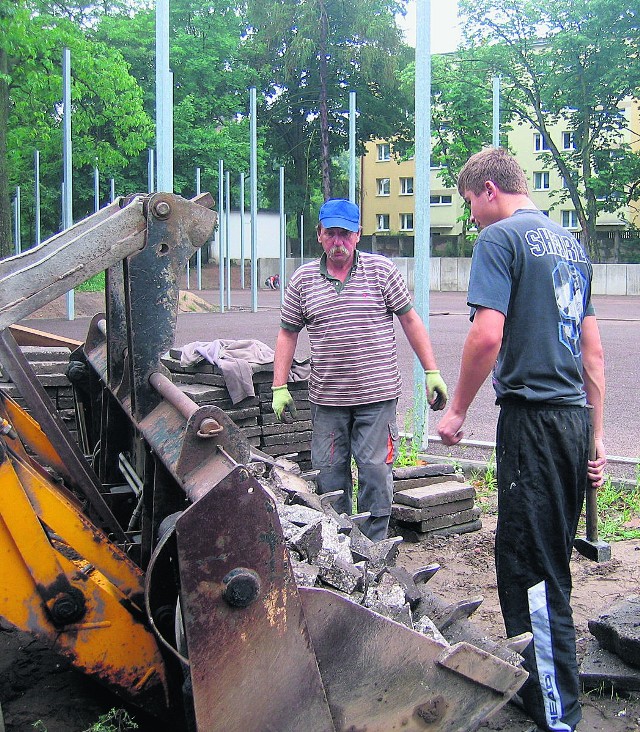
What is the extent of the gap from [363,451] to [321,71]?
141ft

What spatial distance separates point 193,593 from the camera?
2340 mm

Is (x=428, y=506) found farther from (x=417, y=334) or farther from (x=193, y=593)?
(x=193, y=593)

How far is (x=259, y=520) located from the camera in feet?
7.82

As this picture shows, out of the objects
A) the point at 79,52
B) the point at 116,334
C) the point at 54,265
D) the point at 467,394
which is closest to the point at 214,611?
the point at 54,265

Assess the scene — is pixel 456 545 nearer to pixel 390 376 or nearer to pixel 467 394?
pixel 390 376

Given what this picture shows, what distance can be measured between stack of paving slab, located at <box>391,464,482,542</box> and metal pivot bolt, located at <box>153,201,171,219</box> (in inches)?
121

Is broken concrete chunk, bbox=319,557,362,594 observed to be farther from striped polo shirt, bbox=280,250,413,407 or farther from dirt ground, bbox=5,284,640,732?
striped polo shirt, bbox=280,250,413,407

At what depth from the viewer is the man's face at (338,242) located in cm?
492

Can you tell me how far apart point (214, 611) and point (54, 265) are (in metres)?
1.20

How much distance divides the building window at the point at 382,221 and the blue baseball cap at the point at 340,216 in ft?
186

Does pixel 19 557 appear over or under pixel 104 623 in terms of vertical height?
over

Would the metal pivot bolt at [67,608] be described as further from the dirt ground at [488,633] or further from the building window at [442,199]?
the building window at [442,199]

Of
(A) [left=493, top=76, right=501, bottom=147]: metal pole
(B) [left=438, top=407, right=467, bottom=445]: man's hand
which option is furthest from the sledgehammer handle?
(A) [left=493, top=76, right=501, bottom=147]: metal pole

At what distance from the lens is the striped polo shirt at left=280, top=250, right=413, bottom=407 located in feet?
16.1
